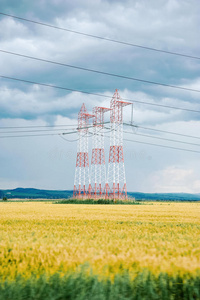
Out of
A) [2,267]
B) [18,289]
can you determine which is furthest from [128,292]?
[2,267]

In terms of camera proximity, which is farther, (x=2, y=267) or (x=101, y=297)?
(x=2, y=267)

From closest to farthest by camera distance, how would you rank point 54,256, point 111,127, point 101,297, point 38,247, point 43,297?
point 101,297
point 43,297
point 54,256
point 38,247
point 111,127

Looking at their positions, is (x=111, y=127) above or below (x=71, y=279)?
above

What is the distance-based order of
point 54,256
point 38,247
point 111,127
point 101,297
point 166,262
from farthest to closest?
1. point 111,127
2. point 38,247
3. point 54,256
4. point 166,262
5. point 101,297

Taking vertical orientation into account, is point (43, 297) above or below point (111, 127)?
below

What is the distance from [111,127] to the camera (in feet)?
176

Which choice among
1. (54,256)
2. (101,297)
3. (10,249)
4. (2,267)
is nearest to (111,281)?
(101,297)

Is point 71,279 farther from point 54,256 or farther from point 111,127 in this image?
point 111,127

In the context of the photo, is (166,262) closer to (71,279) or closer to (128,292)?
(128,292)

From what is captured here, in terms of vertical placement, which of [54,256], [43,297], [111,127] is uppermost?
[111,127]

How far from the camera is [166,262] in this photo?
5184 millimetres

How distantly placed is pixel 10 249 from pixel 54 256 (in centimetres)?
152

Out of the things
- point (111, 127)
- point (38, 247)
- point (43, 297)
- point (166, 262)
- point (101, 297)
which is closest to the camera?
point (101, 297)

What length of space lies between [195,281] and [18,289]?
8.77ft
